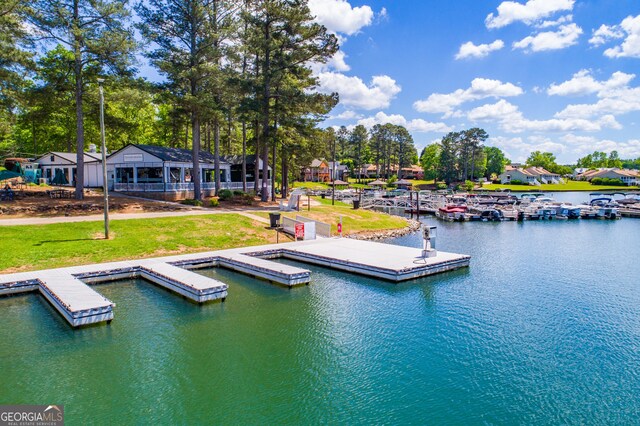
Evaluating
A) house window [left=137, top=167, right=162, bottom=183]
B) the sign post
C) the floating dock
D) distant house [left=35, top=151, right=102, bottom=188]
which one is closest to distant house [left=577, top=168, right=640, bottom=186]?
the sign post

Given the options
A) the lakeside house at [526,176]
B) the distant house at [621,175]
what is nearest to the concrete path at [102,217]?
the lakeside house at [526,176]

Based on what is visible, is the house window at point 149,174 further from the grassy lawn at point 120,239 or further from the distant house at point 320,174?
the distant house at point 320,174

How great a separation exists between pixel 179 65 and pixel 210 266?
19838mm

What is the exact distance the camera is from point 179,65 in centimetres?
3291

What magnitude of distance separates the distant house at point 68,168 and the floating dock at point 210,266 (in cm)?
2720

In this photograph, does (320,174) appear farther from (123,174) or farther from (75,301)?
(75,301)

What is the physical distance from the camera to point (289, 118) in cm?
4031

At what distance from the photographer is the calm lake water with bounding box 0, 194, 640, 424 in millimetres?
8875

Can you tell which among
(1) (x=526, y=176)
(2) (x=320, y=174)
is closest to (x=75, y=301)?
(2) (x=320, y=174)

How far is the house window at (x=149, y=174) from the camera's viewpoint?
39.6 meters

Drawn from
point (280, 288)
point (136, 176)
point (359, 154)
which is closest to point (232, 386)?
point (280, 288)

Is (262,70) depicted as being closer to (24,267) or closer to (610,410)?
(24,267)

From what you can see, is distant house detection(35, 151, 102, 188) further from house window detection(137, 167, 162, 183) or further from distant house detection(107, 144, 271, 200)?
house window detection(137, 167, 162, 183)

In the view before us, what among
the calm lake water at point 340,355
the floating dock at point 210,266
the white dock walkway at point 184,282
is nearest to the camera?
the calm lake water at point 340,355
